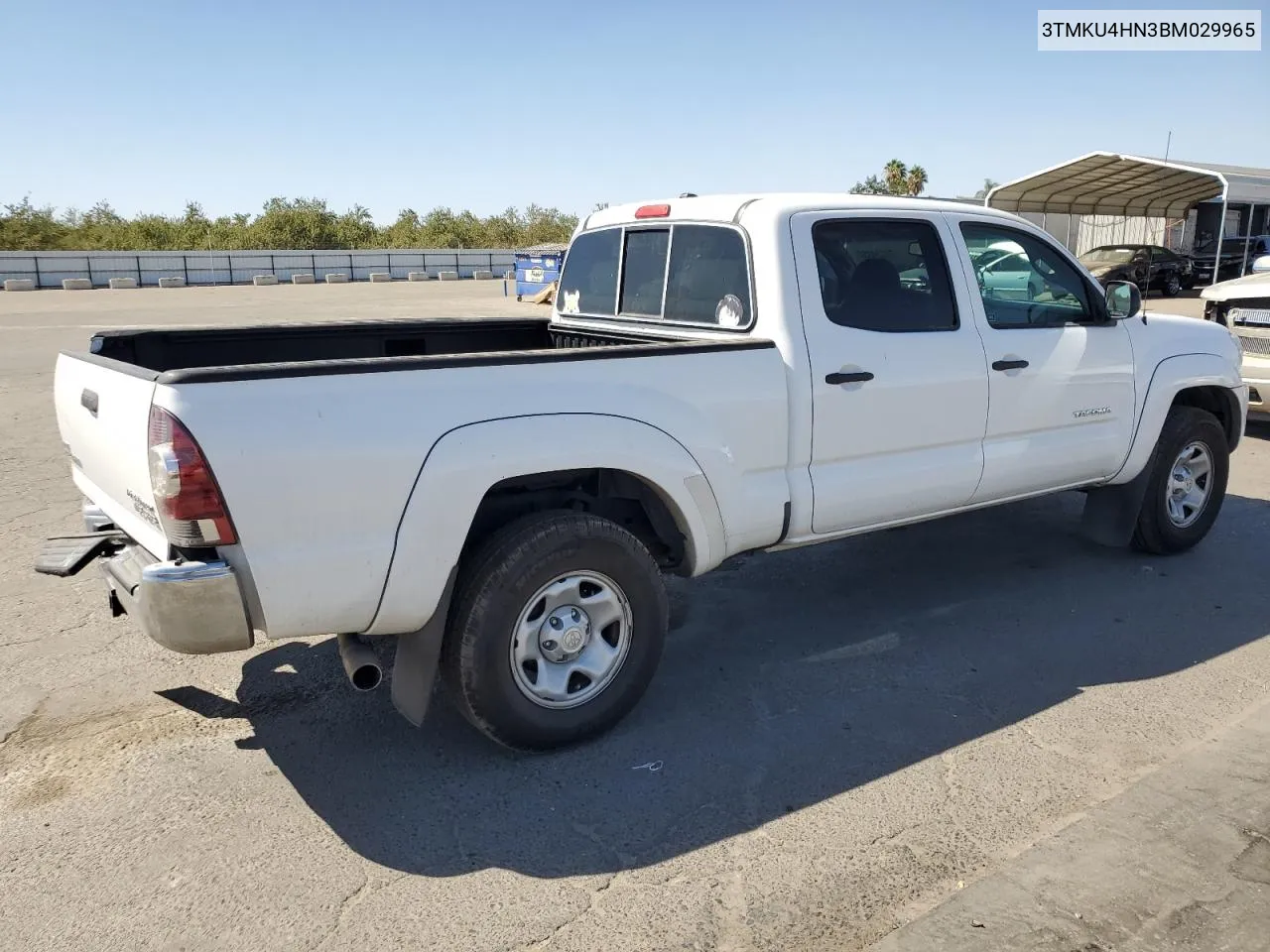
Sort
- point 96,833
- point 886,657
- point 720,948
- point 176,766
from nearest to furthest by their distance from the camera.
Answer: point 720,948 < point 96,833 < point 176,766 < point 886,657

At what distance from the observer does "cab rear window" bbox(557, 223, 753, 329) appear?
422cm

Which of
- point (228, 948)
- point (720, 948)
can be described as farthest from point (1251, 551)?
point (228, 948)

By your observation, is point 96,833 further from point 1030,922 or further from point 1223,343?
point 1223,343

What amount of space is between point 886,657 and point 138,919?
305 cm

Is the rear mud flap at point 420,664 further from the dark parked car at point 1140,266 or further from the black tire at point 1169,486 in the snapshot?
the dark parked car at point 1140,266

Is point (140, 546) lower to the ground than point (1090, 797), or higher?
higher

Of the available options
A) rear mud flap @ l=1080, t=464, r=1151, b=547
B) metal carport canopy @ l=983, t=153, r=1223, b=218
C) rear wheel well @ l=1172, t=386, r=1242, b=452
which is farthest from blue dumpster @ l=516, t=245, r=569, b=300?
rear mud flap @ l=1080, t=464, r=1151, b=547

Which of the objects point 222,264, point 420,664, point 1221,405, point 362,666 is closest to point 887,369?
point 420,664

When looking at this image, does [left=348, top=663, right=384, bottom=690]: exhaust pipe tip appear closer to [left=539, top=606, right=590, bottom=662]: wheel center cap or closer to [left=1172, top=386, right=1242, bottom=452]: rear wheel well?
[left=539, top=606, right=590, bottom=662]: wheel center cap

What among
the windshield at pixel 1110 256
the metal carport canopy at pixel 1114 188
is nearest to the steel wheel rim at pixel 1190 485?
the metal carport canopy at pixel 1114 188

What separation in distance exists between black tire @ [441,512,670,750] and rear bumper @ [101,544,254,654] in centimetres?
70

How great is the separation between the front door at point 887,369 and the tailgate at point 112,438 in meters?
2.41

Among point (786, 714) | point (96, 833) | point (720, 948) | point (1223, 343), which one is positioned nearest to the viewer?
point (720, 948)

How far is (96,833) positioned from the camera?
3121 millimetres
